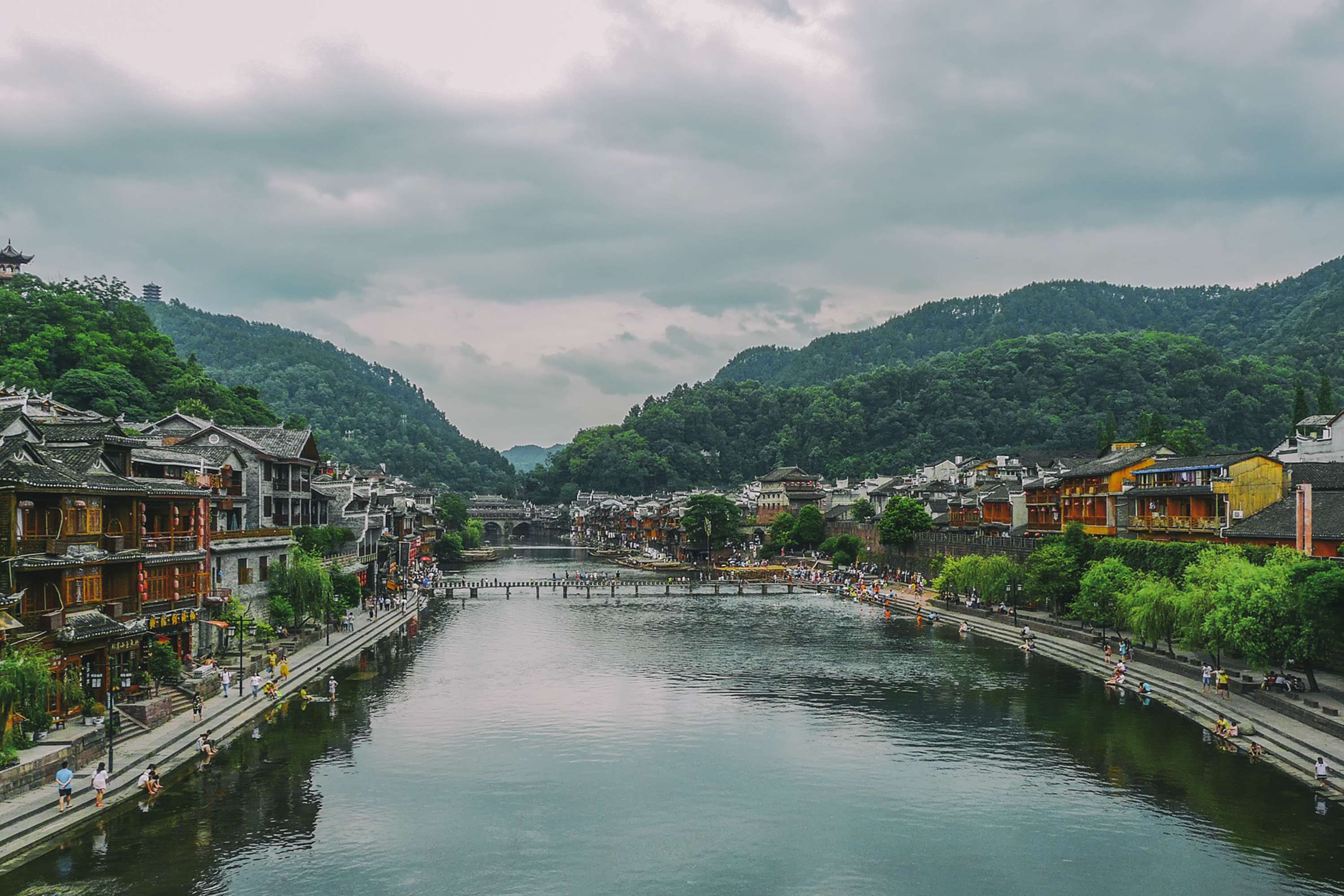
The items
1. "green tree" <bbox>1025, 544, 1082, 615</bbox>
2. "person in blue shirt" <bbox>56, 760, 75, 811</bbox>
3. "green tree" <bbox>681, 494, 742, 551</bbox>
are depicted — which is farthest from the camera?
"green tree" <bbox>681, 494, 742, 551</bbox>

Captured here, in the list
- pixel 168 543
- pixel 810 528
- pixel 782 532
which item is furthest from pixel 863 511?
pixel 168 543

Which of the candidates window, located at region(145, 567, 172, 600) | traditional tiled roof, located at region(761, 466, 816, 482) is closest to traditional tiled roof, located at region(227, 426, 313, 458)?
window, located at region(145, 567, 172, 600)

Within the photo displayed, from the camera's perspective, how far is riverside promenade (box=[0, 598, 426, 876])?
26891 millimetres

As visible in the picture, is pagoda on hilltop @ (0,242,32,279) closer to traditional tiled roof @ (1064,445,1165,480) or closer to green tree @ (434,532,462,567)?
green tree @ (434,532,462,567)

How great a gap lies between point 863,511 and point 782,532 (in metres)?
18.7

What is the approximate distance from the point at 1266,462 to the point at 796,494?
112 metres

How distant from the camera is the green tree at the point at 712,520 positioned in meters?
156

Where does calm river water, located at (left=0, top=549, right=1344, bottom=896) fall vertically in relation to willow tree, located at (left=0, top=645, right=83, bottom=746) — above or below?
below

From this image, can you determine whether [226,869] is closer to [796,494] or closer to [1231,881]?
[1231,881]

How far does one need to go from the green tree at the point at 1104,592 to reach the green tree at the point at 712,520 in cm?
9410

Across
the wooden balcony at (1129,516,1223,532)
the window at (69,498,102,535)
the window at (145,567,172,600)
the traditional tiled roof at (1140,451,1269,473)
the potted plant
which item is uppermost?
the traditional tiled roof at (1140,451,1269,473)

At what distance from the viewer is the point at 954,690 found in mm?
51875

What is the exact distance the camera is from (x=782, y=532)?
505 feet

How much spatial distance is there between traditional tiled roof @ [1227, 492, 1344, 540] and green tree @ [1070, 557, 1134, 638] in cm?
641
